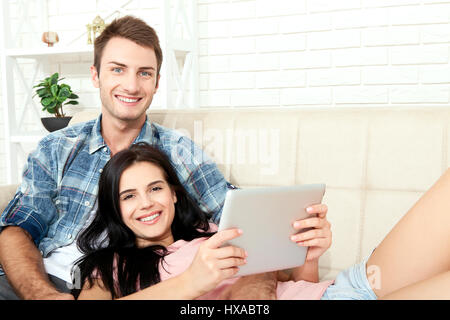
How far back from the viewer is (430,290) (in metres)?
0.84

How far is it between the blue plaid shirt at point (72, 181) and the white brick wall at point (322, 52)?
963mm

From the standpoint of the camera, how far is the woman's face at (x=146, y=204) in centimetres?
113

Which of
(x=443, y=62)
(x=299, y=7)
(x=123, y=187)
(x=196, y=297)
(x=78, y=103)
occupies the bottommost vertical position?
(x=196, y=297)

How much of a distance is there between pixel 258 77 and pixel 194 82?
0.31m

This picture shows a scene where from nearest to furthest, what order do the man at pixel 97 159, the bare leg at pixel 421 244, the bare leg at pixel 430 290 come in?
the bare leg at pixel 430 290, the bare leg at pixel 421 244, the man at pixel 97 159

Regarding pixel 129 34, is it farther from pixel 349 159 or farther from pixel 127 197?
pixel 349 159

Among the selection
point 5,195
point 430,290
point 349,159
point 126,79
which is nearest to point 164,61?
point 126,79

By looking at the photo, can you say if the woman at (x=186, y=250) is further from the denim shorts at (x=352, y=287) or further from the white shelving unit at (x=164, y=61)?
the white shelving unit at (x=164, y=61)

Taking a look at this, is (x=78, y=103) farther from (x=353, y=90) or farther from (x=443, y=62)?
(x=443, y=62)

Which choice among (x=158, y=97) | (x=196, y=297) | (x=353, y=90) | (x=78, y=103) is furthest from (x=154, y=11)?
(x=196, y=297)

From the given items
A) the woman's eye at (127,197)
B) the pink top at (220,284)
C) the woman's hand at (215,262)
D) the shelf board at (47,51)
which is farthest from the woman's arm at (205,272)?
Result: the shelf board at (47,51)

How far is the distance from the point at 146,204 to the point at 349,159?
58 centimetres

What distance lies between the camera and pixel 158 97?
8.27 ft
